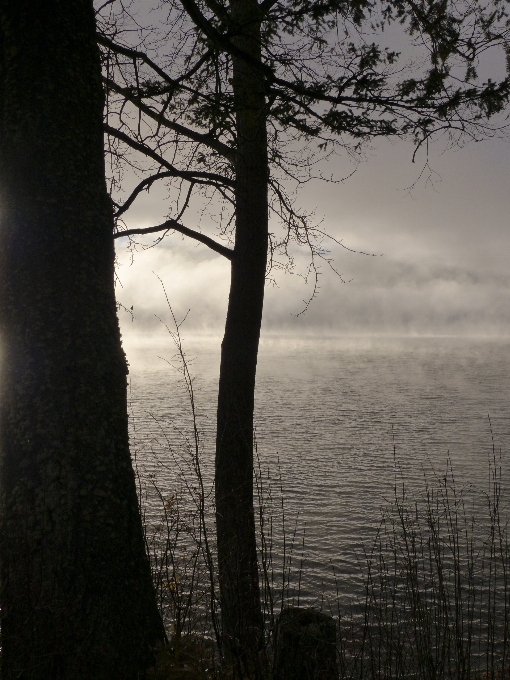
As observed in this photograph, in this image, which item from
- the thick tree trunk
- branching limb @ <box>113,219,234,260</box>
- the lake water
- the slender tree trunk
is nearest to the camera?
the thick tree trunk

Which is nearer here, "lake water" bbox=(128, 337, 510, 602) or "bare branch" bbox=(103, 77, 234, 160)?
"bare branch" bbox=(103, 77, 234, 160)

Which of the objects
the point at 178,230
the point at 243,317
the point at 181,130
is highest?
the point at 181,130

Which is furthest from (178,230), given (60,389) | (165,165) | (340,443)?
(340,443)

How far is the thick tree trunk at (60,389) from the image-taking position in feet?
10.4

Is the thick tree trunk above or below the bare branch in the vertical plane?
below

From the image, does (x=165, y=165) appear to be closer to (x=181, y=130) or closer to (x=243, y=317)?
(x=181, y=130)

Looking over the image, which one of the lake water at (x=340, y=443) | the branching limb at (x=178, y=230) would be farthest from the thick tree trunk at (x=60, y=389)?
the branching limb at (x=178, y=230)

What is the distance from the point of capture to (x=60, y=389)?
3.26 metres

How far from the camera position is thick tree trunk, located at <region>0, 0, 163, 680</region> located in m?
3.18

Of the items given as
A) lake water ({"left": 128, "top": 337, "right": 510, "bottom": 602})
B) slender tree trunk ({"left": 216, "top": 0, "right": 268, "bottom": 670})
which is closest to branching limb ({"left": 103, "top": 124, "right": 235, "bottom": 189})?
slender tree trunk ({"left": 216, "top": 0, "right": 268, "bottom": 670})

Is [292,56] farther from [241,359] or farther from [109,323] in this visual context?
[109,323]

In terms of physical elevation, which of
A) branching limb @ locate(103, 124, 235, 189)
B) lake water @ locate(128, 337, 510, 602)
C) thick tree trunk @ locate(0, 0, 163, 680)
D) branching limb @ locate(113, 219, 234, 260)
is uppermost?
branching limb @ locate(103, 124, 235, 189)

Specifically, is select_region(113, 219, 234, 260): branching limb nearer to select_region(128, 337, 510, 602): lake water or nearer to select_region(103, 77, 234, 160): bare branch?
select_region(103, 77, 234, 160): bare branch

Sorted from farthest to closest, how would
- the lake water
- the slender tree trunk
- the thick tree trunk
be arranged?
the lake water, the slender tree trunk, the thick tree trunk
